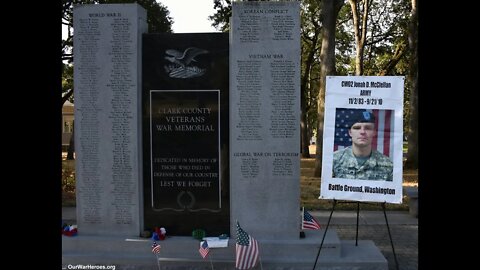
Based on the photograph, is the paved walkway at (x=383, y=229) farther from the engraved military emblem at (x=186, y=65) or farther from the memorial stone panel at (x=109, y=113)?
the engraved military emblem at (x=186, y=65)

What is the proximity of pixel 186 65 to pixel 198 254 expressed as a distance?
2906 millimetres

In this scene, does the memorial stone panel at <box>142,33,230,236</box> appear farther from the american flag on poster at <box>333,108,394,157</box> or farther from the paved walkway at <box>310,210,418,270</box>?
the paved walkway at <box>310,210,418,270</box>

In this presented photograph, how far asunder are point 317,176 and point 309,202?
5.52 meters

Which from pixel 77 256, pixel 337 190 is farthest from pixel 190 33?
pixel 77 256

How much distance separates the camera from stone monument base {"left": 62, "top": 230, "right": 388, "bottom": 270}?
656 centimetres

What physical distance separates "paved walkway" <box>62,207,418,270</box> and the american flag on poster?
2.00 m

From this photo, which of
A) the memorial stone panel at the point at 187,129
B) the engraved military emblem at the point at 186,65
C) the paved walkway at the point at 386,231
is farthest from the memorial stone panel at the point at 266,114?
the paved walkway at the point at 386,231

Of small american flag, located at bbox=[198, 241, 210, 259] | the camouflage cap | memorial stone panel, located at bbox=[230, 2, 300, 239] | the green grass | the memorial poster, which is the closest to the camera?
the memorial poster

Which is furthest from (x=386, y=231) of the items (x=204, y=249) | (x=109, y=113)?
(x=109, y=113)

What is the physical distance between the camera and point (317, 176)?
1784cm

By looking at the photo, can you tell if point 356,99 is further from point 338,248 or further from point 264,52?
point 338,248

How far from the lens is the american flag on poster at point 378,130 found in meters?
6.01

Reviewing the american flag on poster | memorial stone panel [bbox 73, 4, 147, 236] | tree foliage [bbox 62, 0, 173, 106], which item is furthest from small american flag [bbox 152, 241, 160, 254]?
tree foliage [bbox 62, 0, 173, 106]

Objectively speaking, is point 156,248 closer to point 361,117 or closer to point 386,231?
point 361,117
